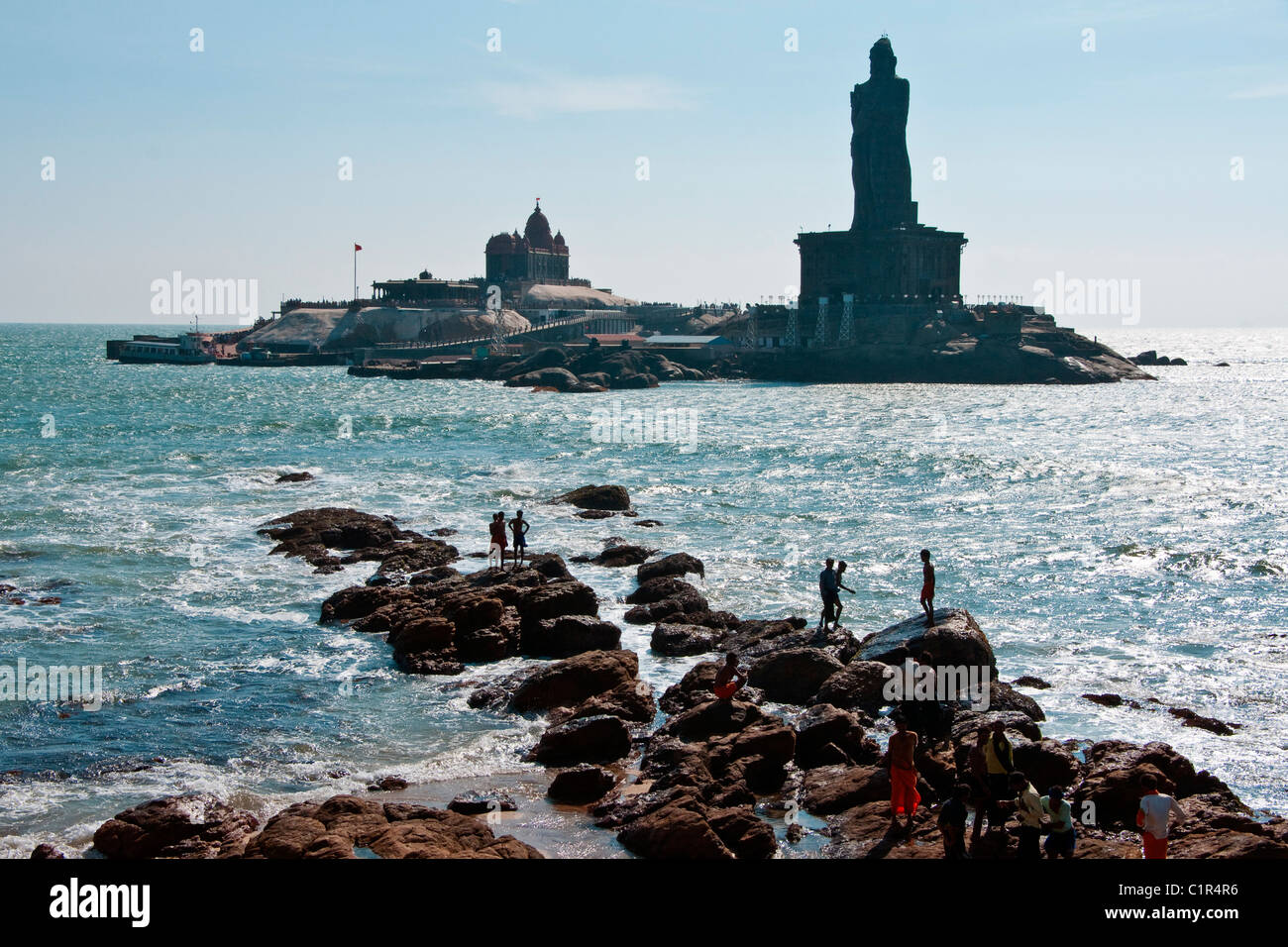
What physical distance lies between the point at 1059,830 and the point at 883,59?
140m

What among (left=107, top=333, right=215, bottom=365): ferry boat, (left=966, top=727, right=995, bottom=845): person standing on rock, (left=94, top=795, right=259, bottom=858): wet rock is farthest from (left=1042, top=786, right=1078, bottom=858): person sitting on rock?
(left=107, top=333, right=215, bottom=365): ferry boat

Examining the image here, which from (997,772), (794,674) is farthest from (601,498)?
(997,772)

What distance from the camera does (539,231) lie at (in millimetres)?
188250

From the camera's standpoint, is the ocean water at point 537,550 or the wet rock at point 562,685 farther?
the wet rock at point 562,685

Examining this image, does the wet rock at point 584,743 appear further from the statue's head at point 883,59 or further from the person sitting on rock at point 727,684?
the statue's head at point 883,59

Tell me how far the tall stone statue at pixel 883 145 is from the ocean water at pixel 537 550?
213ft

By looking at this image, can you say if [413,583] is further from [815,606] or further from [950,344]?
[950,344]

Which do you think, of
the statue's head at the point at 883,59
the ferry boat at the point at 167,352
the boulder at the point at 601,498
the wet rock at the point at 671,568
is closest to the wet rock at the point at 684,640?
the wet rock at the point at 671,568

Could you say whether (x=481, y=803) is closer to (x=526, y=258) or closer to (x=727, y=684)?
(x=727, y=684)

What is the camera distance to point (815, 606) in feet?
90.5

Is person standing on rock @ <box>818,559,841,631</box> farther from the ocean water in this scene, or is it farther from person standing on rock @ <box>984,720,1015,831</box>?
person standing on rock @ <box>984,720,1015,831</box>

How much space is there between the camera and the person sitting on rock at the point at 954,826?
12.8 meters
